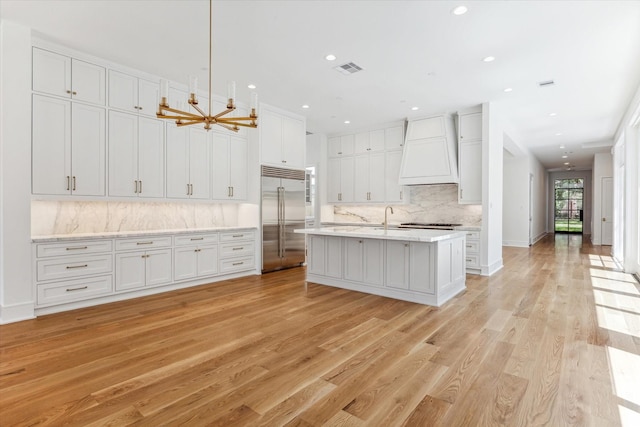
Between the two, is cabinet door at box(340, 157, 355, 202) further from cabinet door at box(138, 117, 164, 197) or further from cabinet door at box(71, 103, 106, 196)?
cabinet door at box(71, 103, 106, 196)

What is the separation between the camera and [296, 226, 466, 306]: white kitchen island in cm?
412

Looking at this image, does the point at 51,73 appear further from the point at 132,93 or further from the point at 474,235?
the point at 474,235

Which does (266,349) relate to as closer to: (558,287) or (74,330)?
(74,330)

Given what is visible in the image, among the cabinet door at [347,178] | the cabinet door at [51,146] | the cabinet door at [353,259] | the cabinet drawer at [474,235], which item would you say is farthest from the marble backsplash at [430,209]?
the cabinet door at [51,146]

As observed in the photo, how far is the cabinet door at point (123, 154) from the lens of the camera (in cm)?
440

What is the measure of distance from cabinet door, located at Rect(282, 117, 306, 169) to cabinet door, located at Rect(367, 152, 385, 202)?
67.4 inches

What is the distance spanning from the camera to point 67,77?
400cm

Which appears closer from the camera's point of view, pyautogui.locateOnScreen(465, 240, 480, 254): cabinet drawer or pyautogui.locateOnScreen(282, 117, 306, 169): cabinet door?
pyautogui.locateOnScreen(465, 240, 480, 254): cabinet drawer

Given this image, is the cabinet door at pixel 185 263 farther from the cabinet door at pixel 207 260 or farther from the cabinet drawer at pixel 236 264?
the cabinet drawer at pixel 236 264

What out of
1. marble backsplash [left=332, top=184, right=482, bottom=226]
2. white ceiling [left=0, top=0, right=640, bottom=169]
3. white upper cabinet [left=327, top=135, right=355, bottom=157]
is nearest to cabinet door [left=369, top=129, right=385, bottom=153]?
white upper cabinet [left=327, top=135, right=355, bottom=157]

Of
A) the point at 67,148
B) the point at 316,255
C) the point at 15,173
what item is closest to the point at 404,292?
the point at 316,255

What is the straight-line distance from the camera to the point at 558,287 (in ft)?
16.7

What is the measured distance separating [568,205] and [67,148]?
779 inches

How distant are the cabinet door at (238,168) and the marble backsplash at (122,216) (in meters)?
0.44
